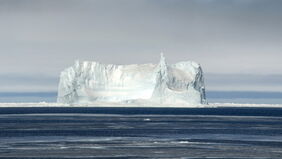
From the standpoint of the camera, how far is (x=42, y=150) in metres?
62.8

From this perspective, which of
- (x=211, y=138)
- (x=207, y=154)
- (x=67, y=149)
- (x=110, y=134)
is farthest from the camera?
(x=110, y=134)

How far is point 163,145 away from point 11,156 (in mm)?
17898

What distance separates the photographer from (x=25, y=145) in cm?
6912

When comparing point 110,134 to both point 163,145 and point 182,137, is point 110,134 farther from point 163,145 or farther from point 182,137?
point 163,145

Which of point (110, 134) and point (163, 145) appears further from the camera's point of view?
point (110, 134)

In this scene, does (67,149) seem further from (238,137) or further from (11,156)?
(238,137)

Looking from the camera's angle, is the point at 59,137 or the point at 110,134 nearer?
the point at 59,137

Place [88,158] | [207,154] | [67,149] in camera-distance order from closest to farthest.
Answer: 1. [88,158]
2. [207,154]
3. [67,149]

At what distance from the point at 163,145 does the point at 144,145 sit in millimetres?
1811

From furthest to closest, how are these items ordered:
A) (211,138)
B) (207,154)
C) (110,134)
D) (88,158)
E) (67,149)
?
(110,134)
(211,138)
(67,149)
(207,154)
(88,158)

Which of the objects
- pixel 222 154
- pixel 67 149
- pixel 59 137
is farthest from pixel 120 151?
pixel 59 137

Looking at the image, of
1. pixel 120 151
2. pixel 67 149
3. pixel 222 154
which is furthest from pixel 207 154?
pixel 67 149

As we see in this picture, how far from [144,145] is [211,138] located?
1384 cm

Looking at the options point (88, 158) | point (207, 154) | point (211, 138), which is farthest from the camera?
point (211, 138)
